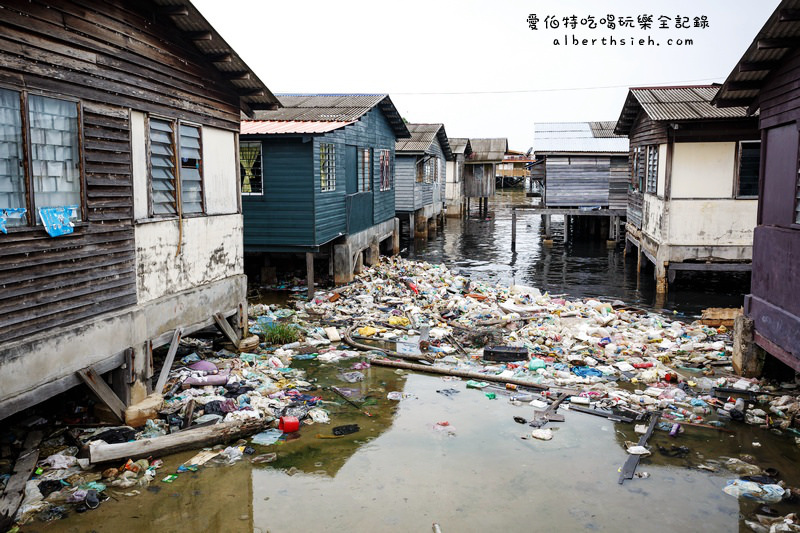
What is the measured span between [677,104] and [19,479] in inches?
655

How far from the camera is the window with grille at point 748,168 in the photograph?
50.9 feet

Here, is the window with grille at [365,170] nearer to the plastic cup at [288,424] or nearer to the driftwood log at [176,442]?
the plastic cup at [288,424]

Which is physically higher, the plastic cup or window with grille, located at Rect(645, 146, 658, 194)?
window with grille, located at Rect(645, 146, 658, 194)

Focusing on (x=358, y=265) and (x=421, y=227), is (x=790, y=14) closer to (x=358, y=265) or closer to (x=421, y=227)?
(x=358, y=265)

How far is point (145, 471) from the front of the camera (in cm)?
655

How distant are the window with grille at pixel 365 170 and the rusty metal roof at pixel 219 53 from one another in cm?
765

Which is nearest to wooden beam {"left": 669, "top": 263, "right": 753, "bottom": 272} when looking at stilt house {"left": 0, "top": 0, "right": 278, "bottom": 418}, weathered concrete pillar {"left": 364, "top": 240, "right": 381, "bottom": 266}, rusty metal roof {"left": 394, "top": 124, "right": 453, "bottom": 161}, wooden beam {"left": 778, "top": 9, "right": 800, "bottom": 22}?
weathered concrete pillar {"left": 364, "top": 240, "right": 381, "bottom": 266}

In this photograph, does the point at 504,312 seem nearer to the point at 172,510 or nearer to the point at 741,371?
the point at 741,371

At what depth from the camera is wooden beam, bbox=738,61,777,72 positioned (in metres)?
8.78

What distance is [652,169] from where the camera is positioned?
60.2 feet

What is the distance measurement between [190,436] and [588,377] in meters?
5.90

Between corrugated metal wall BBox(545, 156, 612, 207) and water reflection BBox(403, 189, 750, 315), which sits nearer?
water reflection BBox(403, 189, 750, 315)

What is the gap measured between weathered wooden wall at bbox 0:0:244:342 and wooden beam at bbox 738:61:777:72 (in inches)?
310

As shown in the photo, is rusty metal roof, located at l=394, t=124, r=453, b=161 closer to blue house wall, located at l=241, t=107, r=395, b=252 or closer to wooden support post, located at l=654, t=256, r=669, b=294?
blue house wall, located at l=241, t=107, r=395, b=252
